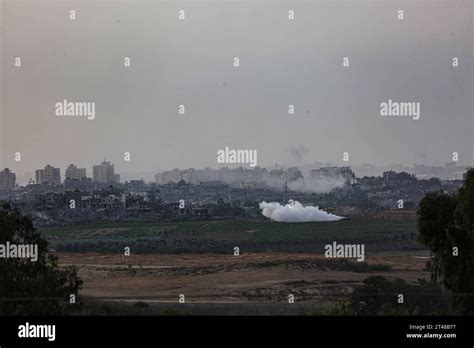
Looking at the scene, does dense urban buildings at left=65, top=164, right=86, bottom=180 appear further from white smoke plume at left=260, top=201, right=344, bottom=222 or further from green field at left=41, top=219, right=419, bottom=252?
white smoke plume at left=260, top=201, right=344, bottom=222

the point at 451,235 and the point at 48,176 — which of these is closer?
the point at 451,235

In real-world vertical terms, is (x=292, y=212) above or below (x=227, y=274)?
above

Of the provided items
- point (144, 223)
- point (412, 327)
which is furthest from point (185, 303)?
point (412, 327)

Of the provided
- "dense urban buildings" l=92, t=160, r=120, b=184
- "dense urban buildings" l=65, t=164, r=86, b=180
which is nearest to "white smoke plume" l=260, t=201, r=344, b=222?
"dense urban buildings" l=92, t=160, r=120, b=184

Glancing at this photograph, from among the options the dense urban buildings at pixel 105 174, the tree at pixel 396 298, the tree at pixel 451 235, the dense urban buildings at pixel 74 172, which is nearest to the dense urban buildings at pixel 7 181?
the dense urban buildings at pixel 74 172

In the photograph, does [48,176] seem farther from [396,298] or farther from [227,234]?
[396,298]

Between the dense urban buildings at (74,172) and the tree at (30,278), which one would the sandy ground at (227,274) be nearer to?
the tree at (30,278)

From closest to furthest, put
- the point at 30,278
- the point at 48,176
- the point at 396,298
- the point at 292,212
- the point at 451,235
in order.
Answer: the point at 396,298
the point at 30,278
the point at 451,235
the point at 48,176
the point at 292,212

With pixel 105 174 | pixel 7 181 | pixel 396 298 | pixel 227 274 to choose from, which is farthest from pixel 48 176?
pixel 396 298
